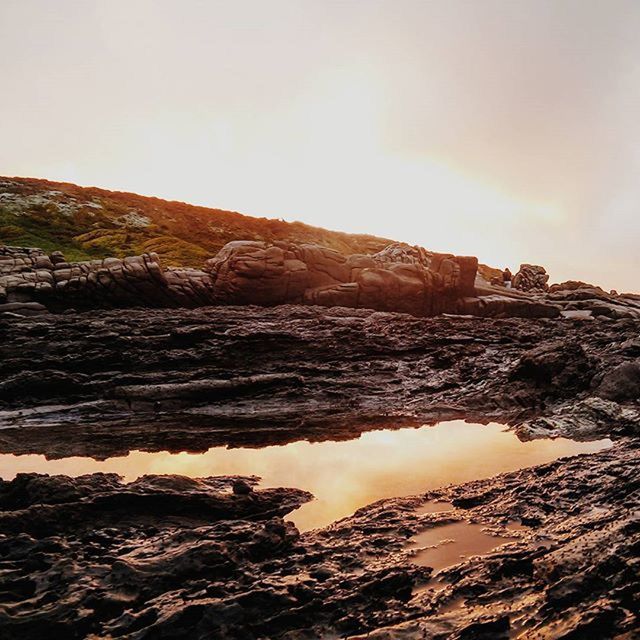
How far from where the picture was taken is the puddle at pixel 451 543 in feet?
28.4

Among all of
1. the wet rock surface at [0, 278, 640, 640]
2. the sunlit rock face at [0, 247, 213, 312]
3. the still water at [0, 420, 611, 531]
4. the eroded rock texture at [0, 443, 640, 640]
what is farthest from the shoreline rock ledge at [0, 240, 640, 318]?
the eroded rock texture at [0, 443, 640, 640]

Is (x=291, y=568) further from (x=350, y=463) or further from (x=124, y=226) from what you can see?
(x=124, y=226)

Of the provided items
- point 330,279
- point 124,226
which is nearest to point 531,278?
point 330,279

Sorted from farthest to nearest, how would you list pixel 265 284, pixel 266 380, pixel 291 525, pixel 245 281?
pixel 265 284
pixel 245 281
pixel 266 380
pixel 291 525

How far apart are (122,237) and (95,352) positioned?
210 ft

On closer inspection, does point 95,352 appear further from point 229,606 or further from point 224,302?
point 229,606

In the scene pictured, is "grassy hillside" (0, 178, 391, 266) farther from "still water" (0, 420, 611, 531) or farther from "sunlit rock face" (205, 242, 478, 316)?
"still water" (0, 420, 611, 531)

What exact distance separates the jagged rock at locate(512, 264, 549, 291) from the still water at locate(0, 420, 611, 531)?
255 ft

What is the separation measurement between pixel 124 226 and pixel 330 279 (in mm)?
64095

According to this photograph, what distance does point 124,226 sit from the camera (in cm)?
9569

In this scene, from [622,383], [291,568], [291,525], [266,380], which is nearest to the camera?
[291,568]

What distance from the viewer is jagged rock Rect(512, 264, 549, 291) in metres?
90.5

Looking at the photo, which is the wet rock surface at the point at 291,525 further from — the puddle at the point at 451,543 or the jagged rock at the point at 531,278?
the jagged rock at the point at 531,278

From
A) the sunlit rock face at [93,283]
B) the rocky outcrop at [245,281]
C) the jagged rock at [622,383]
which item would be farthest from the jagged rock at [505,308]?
the jagged rock at [622,383]
